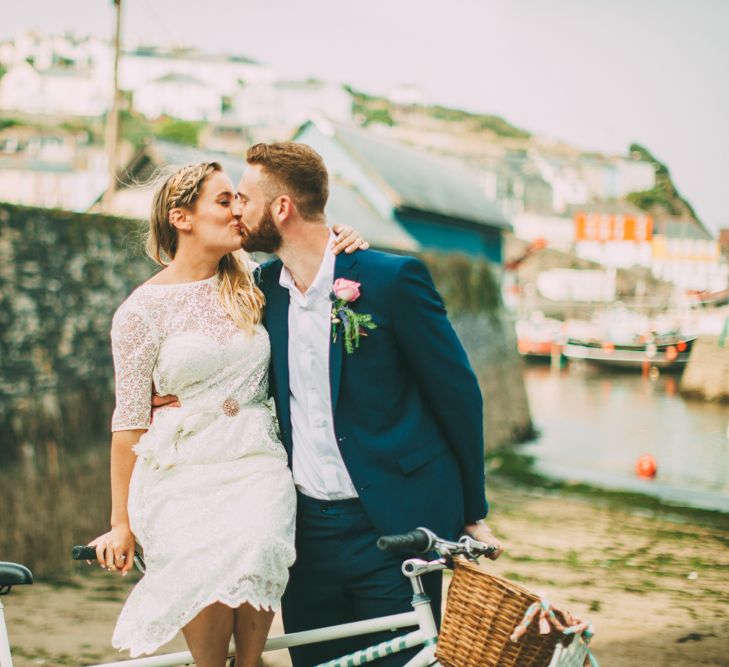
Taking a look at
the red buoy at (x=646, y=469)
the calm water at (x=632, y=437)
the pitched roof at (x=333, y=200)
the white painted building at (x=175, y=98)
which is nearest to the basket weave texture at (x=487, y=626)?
the calm water at (x=632, y=437)

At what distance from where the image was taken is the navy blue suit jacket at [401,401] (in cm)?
258

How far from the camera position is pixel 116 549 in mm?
2475

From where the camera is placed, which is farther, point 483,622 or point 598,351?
point 598,351

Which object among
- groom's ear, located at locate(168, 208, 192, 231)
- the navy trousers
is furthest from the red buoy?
groom's ear, located at locate(168, 208, 192, 231)

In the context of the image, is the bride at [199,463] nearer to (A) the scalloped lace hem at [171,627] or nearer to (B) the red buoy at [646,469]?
(A) the scalloped lace hem at [171,627]

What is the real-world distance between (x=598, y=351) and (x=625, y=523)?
123 ft

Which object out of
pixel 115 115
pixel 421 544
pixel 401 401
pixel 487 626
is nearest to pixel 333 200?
pixel 115 115

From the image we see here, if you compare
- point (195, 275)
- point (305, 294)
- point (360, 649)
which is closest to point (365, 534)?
point (360, 649)

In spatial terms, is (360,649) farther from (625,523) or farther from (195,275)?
(625,523)

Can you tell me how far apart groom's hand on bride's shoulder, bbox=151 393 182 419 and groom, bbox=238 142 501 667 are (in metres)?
0.31

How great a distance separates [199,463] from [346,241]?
83 cm

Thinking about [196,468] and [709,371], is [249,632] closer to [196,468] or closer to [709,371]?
[196,468]

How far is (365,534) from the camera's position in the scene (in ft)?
8.57

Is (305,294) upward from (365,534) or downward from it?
upward
